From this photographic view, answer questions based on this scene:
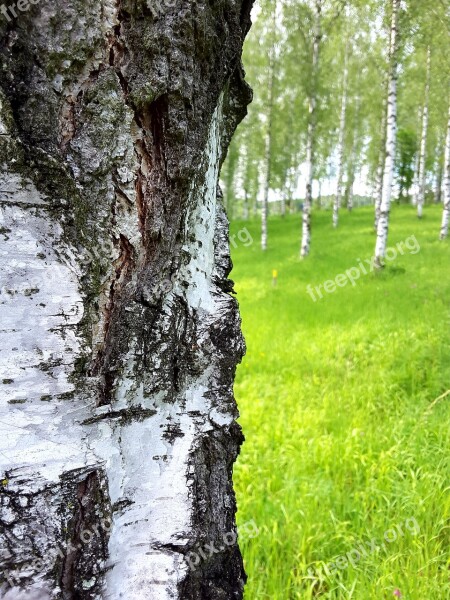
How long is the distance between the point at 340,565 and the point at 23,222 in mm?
2111

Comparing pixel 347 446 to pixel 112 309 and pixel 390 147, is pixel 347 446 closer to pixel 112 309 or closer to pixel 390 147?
pixel 112 309

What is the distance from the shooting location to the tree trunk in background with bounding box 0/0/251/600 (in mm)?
654

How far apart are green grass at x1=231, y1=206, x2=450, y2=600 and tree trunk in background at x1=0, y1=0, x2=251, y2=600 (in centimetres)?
142

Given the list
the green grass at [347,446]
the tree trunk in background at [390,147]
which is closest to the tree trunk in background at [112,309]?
the green grass at [347,446]

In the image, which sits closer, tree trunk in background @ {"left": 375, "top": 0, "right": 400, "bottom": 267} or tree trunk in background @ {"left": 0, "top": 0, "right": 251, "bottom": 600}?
tree trunk in background @ {"left": 0, "top": 0, "right": 251, "bottom": 600}

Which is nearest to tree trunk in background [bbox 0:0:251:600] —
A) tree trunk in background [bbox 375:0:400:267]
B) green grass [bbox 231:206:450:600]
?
green grass [bbox 231:206:450:600]

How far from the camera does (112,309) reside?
0.77m

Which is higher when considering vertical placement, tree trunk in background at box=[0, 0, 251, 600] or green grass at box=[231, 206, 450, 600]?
tree trunk in background at box=[0, 0, 251, 600]

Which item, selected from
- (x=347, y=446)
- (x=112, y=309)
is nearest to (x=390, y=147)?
(x=347, y=446)

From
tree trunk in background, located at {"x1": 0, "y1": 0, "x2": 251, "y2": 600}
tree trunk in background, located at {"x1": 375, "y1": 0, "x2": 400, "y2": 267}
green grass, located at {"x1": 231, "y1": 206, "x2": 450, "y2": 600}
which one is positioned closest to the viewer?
tree trunk in background, located at {"x1": 0, "y1": 0, "x2": 251, "y2": 600}

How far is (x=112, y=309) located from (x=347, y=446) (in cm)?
253

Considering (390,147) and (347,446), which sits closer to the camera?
(347,446)

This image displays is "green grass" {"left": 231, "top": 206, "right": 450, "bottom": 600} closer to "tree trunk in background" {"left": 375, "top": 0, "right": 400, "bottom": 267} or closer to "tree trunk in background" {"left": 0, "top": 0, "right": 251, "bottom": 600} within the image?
"tree trunk in background" {"left": 0, "top": 0, "right": 251, "bottom": 600}

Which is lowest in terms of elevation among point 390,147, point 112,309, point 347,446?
point 347,446
